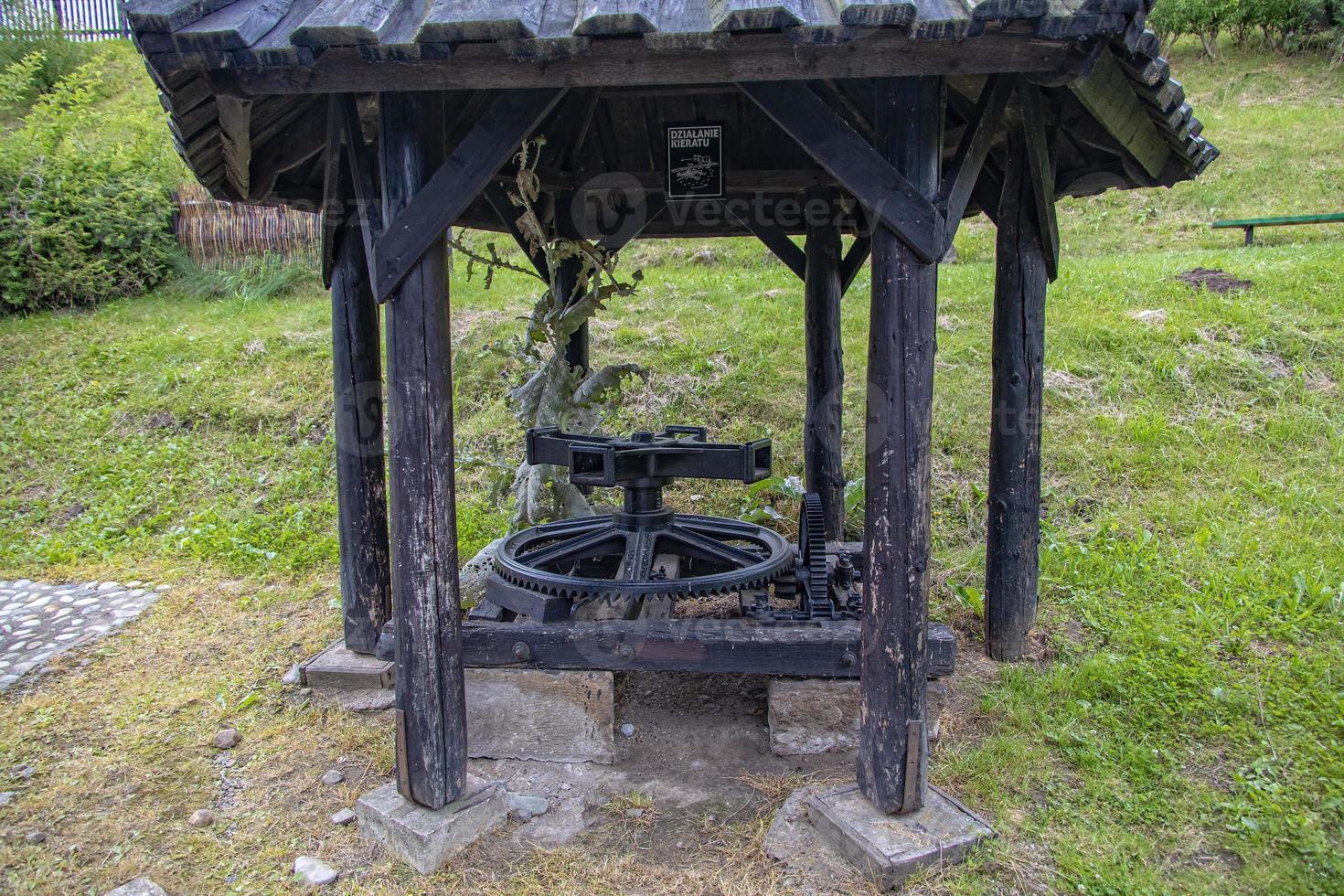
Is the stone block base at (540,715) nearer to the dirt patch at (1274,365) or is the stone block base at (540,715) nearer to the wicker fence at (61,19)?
the dirt patch at (1274,365)

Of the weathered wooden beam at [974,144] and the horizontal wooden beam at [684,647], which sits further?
the horizontal wooden beam at [684,647]

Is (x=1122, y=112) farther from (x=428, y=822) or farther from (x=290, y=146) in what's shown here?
(x=428, y=822)

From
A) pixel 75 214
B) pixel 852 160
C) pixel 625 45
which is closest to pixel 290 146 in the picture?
pixel 625 45

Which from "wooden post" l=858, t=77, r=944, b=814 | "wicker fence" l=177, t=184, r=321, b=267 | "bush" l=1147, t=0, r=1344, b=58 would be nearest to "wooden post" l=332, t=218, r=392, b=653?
"wooden post" l=858, t=77, r=944, b=814

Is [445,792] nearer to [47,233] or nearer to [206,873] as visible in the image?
[206,873]

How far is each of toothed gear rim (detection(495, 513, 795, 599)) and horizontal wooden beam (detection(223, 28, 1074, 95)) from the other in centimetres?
199

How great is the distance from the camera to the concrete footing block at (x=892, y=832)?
277 centimetres

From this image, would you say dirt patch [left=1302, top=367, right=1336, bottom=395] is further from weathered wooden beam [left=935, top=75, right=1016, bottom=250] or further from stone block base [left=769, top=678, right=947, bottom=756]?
weathered wooden beam [left=935, top=75, right=1016, bottom=250]

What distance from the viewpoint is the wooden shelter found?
2340 millimetres

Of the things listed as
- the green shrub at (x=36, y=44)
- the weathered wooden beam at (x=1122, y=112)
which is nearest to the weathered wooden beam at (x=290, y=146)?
the weathered wooden beam at (x=1122, y=112)

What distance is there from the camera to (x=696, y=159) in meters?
4.38

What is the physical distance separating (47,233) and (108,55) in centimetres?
1227

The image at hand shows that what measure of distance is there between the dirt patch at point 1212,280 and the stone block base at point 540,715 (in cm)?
738

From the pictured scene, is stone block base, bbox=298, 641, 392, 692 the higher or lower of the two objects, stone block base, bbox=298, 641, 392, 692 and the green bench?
the lower
